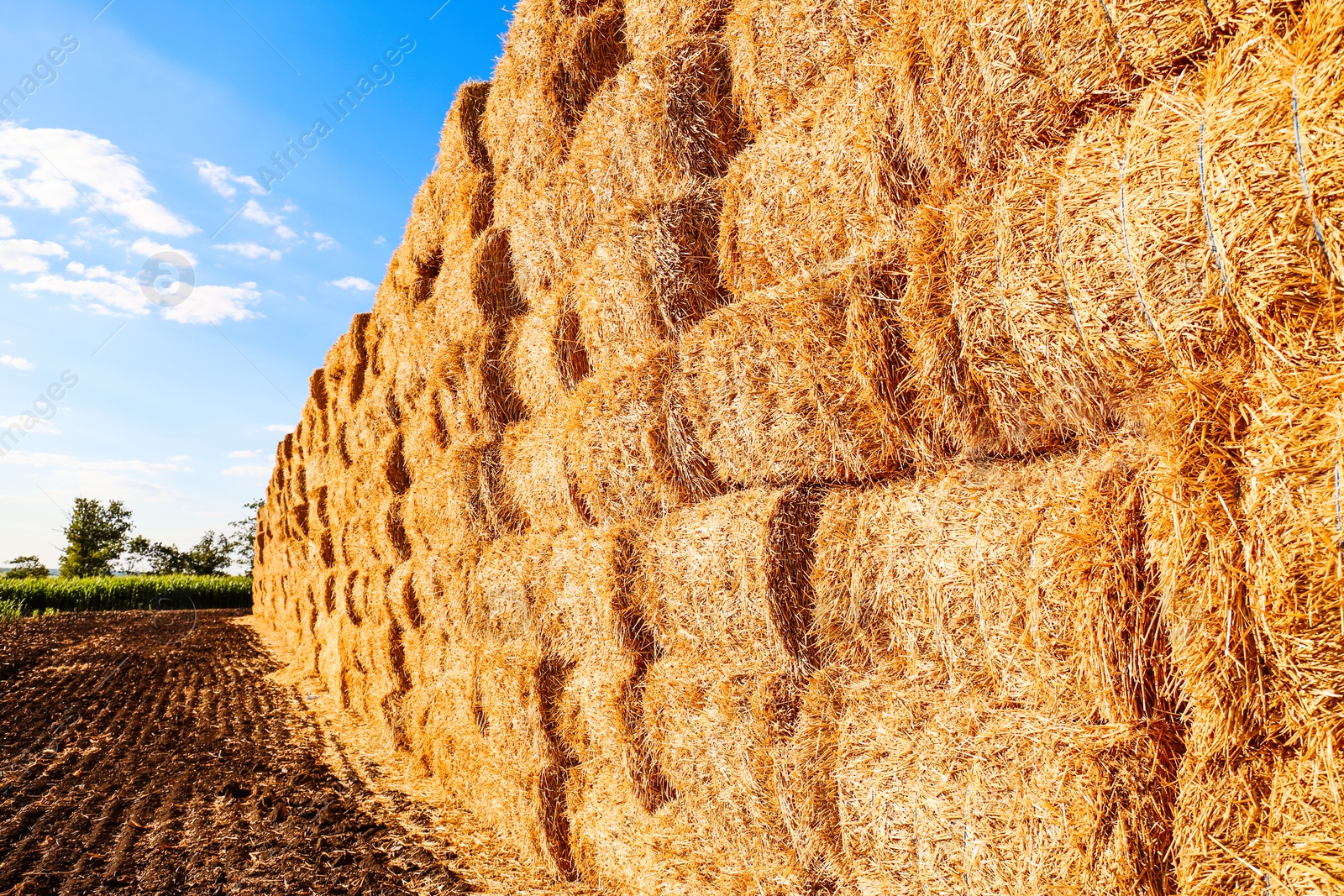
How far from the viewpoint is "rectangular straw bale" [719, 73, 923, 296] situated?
8.98 ft

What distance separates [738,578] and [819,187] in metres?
1.69

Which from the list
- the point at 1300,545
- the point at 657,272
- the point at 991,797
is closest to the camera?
the point at 1300,545

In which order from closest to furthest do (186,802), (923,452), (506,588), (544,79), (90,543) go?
(923,452)
(544,79)
(506,588)
(186,802)
(90,543)

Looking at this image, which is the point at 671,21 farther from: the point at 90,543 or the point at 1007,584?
the point at 90,543

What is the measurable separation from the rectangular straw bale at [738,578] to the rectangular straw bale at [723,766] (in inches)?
4.0

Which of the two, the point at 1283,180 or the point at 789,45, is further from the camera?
the point at 789,45

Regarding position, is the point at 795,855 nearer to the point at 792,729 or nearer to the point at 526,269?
the point at 792,729

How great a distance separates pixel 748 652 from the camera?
322cm

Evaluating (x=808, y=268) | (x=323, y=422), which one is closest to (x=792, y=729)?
(x=808, y=268)

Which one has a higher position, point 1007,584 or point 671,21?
point 671,21

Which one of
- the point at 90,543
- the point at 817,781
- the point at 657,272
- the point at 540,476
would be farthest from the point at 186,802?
the point at 90,543

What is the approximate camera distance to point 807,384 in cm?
303

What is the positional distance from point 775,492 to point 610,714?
170 cm

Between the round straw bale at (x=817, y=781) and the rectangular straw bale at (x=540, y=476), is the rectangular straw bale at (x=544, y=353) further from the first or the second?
the round straw bale at (x=817, y=781)
